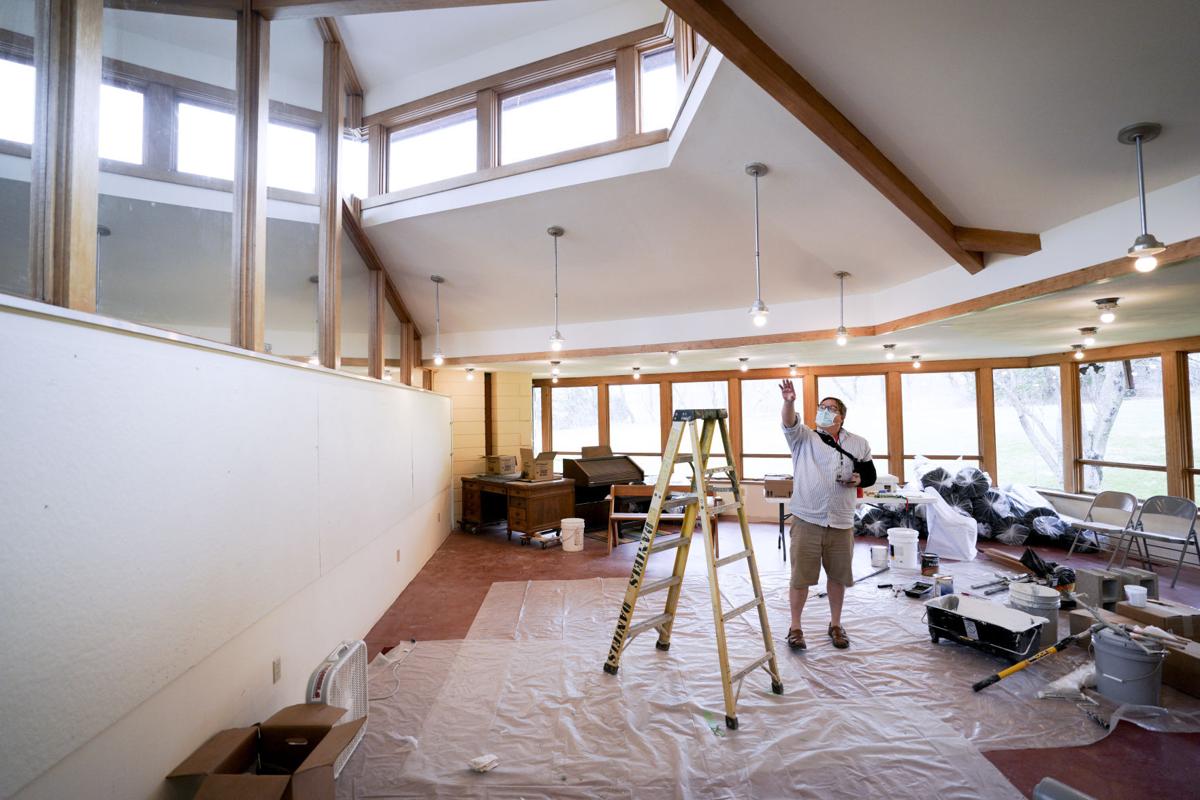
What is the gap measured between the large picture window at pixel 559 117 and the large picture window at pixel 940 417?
6207mm

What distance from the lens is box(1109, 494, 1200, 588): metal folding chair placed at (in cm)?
488

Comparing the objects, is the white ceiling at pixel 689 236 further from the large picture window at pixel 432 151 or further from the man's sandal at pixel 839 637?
the man's sandal at pixel 839 637

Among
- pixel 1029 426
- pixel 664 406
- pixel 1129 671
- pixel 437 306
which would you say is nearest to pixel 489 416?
pixel 437 306

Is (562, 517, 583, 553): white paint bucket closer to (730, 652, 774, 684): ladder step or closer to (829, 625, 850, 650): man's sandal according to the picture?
(829, 625, 850, 650): man's sandal

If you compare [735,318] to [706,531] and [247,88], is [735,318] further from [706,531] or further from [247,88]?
[247,88]

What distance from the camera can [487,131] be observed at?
474 centimetres

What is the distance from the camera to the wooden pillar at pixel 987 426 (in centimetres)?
752

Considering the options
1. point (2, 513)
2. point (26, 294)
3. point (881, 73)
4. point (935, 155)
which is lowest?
point (2, 513)

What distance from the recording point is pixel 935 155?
299 centimetres

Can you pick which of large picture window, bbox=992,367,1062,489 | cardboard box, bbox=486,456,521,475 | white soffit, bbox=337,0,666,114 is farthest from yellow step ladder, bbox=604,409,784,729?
large picture window, bbox=992,367,1062,489

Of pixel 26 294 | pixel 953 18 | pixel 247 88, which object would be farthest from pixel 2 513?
pixel 953 18

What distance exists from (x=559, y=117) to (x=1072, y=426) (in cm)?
775

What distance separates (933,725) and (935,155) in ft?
10.3

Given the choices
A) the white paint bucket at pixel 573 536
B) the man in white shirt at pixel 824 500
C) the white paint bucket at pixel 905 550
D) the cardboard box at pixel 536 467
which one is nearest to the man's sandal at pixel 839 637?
the man in white shirt at pixel 824 500
